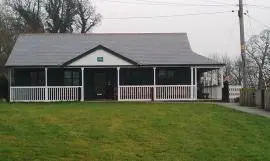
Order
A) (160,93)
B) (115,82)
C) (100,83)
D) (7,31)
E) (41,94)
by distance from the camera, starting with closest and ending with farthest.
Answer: (41,94) → (160,93) → (115,82) → (100,83) → (7,31)

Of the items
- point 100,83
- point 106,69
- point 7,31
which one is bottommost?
point 100,83

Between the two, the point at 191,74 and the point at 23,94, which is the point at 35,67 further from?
the point at 191,74

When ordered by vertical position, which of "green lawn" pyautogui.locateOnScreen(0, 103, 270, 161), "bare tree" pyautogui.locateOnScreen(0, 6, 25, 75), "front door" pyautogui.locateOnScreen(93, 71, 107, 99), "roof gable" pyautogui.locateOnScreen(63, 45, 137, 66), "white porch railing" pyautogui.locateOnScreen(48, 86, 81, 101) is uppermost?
"bare tree" pyautogui.locateOnScreen(0, 6, 25, 75)

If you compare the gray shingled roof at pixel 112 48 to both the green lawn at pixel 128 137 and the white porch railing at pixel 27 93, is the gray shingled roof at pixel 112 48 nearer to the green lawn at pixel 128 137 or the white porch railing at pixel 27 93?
the white porch railing at pixel 27 93

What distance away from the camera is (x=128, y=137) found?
15.9 meters

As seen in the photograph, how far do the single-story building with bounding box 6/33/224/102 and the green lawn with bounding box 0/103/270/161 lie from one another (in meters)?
19.2

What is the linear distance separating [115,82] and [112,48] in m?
2.53

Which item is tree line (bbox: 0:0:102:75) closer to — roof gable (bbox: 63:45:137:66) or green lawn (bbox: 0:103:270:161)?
roof gable (bbox: 63:45:137:66)

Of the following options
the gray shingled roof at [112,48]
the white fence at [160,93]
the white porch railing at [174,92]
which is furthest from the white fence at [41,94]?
the white porch railing at [174,92]

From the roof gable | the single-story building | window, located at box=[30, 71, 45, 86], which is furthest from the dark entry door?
window, located at box=[30, 71, 45, 86]

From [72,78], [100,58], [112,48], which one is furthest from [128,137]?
[112,48]

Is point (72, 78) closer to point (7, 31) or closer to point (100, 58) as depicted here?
point (100, 58)

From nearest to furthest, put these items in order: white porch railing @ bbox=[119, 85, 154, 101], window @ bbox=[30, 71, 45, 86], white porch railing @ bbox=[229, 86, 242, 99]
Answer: white porch railing @ bbox=[119, 85, 154, 101]
white porch railing @ bbox=[229, 86, 242, 99]
window @ bbox=[30, 71, 45, 86]

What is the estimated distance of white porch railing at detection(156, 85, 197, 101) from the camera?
1572 inches
